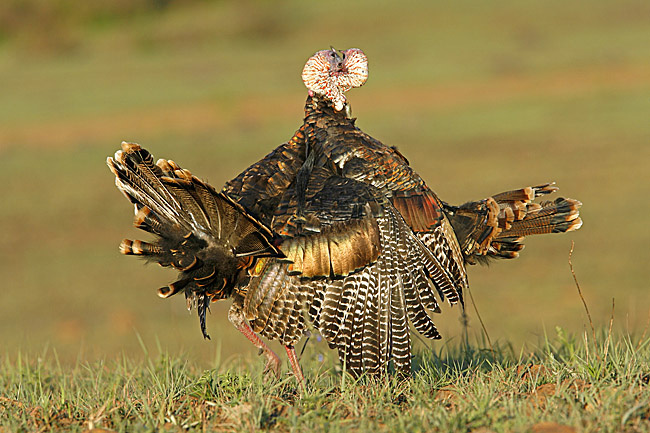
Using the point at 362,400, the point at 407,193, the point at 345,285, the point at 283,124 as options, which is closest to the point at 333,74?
the point at 407,193

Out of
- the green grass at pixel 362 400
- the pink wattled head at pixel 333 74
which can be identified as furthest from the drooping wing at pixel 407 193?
the green grass at pixel 362 400

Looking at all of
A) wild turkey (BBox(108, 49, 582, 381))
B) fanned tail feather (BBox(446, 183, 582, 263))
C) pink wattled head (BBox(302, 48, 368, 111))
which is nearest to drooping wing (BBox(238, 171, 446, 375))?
wild turkey (BBox(108, 49, 582, 381))

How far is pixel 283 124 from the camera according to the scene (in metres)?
19.0

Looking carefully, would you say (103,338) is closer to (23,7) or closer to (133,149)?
(133,149)

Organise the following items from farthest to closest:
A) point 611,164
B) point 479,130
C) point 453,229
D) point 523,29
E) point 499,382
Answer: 1. point 523,29
2. point 479,130
3. point 611,164
4. point 453,229
5. point 499,382

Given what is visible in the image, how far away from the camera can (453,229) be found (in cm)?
516

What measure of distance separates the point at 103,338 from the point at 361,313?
5.18 m

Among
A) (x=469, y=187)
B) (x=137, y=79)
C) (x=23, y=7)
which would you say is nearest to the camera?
(x=469, y=187)

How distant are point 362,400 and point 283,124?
15.4m

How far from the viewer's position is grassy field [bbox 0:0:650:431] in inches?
351

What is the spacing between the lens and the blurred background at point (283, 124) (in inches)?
382

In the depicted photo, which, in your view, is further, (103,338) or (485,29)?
(485,29)

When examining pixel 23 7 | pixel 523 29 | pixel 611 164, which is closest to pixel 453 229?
pixel 611 164

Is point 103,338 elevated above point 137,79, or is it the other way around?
point 137,79
